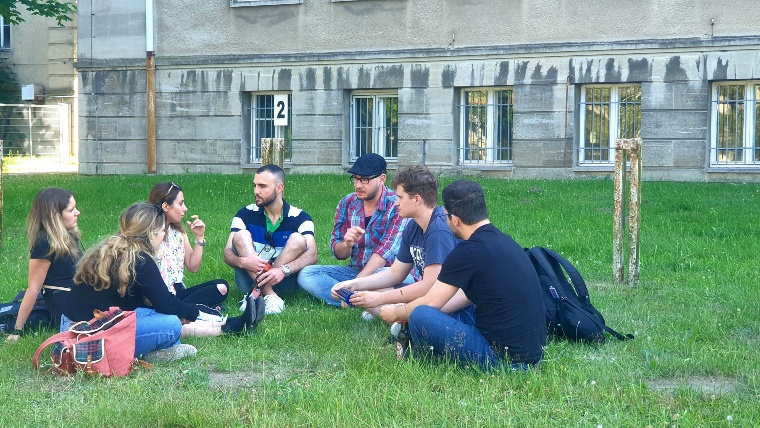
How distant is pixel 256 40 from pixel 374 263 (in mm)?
16127

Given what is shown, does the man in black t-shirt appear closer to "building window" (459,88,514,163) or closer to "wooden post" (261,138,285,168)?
"wooden post" (261,138,285,168)

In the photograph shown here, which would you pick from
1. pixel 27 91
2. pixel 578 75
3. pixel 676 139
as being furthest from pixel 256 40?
pixel 27 91

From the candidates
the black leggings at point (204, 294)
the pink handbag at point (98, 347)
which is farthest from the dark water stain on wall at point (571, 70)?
the pink handbag at point (98, 347)

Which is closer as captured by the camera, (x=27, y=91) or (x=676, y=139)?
(x=676, y=139)

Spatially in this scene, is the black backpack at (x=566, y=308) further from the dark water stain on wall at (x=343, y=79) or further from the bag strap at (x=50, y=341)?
the dark water stain on wall at (x=343, y=79)

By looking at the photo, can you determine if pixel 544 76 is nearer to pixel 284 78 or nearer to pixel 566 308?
pixel 284 78

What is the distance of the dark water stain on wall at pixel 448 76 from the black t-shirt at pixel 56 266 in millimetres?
15299

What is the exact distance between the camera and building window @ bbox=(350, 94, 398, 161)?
2356 cm

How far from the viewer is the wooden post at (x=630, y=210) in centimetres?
1010

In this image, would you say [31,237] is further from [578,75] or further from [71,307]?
[578,75]

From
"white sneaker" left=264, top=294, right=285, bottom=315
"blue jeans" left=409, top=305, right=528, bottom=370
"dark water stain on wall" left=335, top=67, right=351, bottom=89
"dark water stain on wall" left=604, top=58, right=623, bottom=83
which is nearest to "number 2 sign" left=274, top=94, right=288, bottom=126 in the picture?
"dark water stain on wall" left=335, top=67, right=351, bottom=89

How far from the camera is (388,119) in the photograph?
77.5 feet

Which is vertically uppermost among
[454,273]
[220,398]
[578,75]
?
[578,75]

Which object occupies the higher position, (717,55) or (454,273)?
(717,55)
